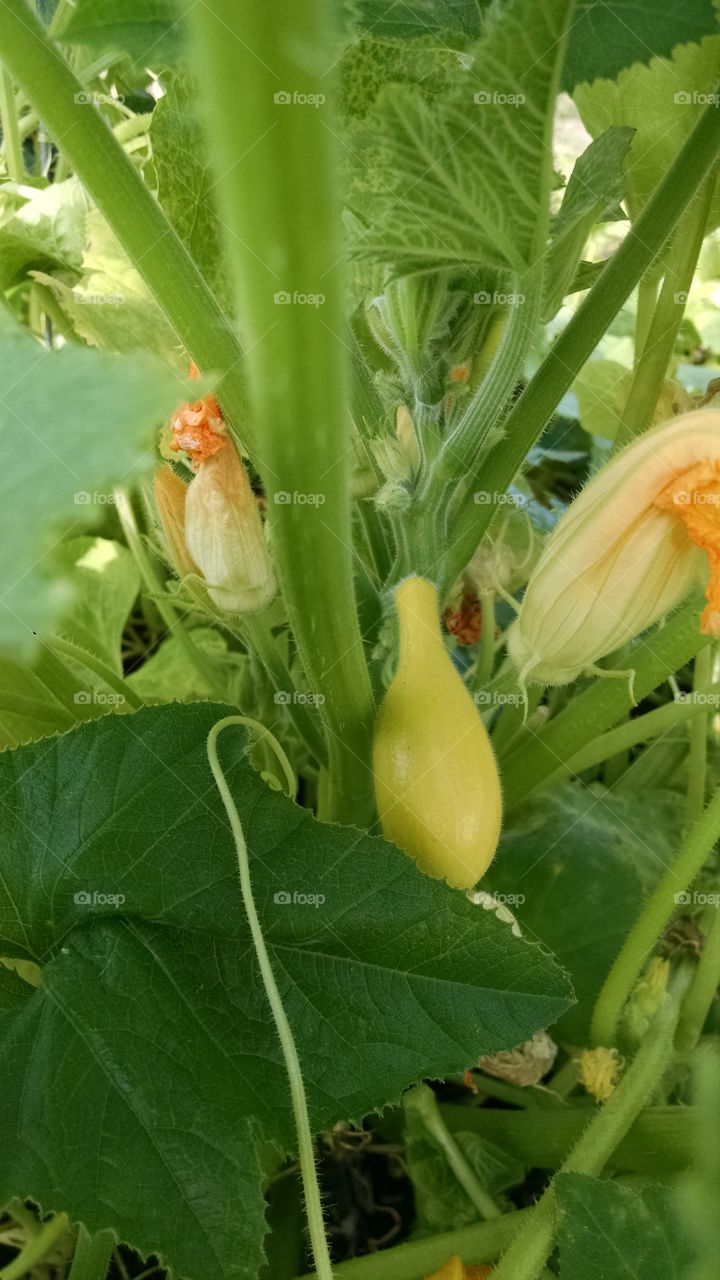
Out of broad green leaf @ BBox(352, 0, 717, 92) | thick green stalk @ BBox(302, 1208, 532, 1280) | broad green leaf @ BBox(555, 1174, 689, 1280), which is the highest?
broad green leaf @ BBox(352, 0, 717, 92)

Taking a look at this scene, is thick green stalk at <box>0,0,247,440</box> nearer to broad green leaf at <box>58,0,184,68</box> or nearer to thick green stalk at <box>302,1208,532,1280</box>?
broad green leaf at <box>58,0,184,68</box>

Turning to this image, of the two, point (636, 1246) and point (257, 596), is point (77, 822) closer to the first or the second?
point (257, 596)

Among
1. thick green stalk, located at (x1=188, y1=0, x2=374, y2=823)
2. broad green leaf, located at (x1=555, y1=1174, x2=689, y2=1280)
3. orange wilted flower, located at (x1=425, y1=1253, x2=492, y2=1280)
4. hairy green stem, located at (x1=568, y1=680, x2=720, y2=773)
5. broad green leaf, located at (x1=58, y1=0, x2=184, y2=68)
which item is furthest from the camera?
hairy green stem, located at (x1=568, y1=680, x2=720, y2=773)

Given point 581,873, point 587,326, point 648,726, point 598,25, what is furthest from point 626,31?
point 581,873

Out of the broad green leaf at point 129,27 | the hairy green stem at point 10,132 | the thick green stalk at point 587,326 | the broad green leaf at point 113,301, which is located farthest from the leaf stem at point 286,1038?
the hairy green stem at point 10,132

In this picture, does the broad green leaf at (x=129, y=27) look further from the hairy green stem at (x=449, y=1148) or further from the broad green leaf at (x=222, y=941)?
the hairy green stem at (x=449, y=1148)

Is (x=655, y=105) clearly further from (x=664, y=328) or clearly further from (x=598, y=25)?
(x=598, y=25)

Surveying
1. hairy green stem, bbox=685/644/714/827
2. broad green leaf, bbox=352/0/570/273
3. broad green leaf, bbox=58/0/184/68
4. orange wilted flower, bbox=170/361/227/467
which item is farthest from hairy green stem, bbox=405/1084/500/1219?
broad green leaf, bbox=58/0/184/68
